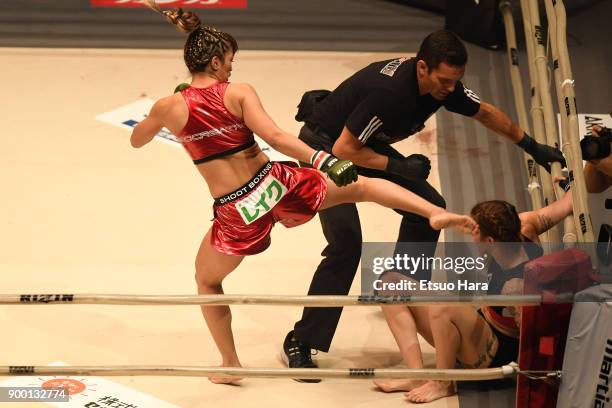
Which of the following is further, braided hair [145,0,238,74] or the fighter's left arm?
the fighter's left arm

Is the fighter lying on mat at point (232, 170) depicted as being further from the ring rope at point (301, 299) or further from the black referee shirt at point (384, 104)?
the ring rope at point (301, 299)

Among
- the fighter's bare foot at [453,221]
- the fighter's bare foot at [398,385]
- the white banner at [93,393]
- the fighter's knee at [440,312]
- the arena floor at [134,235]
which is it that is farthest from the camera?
the arena floor at [134,235]

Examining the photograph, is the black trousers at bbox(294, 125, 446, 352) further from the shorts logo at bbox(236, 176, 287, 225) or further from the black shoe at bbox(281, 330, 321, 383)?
the shorts logo at bbox(236, 176, 287, 225)

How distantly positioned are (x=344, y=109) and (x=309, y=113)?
205 millimetres

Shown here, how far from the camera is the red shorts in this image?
3.53 meters

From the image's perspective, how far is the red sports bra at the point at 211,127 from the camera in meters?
3.40

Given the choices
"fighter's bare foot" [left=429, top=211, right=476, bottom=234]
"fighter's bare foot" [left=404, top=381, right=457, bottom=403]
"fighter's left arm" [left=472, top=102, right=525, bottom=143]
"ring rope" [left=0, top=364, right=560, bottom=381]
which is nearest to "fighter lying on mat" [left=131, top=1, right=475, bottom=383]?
"fighter's bare foot" [left=429, top=211, right=476, bottom=234]

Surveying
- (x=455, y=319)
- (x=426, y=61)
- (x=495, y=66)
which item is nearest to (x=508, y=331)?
(x=455, y=319)

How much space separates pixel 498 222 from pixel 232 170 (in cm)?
98

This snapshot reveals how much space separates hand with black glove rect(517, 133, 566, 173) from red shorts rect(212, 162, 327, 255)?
0.92m

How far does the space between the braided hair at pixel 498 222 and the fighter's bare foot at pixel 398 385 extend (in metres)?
0.68

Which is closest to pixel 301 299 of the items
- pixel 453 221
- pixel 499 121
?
Result: pixel 453 221

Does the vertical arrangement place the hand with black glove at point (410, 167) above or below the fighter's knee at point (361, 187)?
above

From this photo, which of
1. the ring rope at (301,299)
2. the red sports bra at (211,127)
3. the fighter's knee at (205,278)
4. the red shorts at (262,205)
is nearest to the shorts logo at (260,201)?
the red shorts at (262,205)
